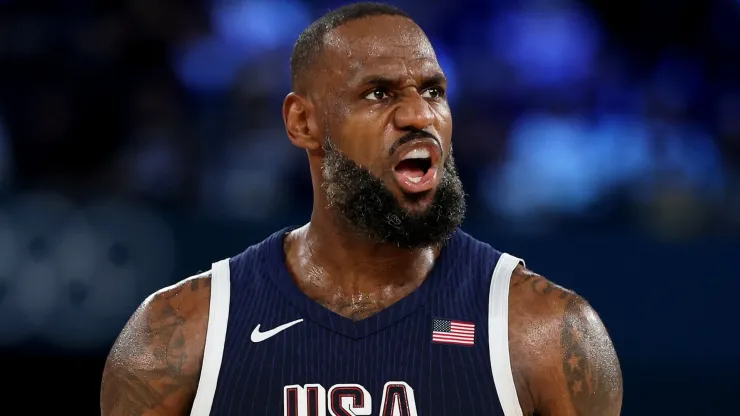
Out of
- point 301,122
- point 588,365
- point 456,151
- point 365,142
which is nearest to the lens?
point 588,365

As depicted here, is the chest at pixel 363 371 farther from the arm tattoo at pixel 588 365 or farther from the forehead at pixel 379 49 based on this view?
the forehead at pixel 379 49

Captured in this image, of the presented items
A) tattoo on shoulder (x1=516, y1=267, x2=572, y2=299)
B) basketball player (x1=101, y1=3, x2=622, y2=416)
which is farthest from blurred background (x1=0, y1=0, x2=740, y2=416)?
tattoo on shoulder (x1=516, y1=267, x2=572, y2=299)

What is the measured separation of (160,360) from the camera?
3027 mm

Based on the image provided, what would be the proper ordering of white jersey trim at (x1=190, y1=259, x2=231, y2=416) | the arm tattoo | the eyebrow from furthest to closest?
the eyebrow < white jersey trim at (x1=190, y1=259, x2=231, y2=416) < the arm tattoo

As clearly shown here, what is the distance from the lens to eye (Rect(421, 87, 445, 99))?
3.15 m

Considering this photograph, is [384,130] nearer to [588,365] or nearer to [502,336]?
[502,336]

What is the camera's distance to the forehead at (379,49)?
3.09m

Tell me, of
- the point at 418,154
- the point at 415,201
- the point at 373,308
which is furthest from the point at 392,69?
the point at 373,308

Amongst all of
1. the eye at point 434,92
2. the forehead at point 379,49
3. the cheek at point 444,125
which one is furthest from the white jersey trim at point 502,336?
the forehead at point 379,49

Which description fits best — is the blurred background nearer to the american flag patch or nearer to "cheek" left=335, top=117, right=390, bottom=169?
"cheek" left=335, top=117, right=390, bottom=169

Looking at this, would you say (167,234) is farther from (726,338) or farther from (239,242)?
(726,338)

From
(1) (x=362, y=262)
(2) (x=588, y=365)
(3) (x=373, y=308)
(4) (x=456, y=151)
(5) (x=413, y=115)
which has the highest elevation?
(4) (x=456, y=151)

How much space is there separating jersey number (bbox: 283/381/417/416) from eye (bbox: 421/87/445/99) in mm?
867

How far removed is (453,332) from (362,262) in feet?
1.27
